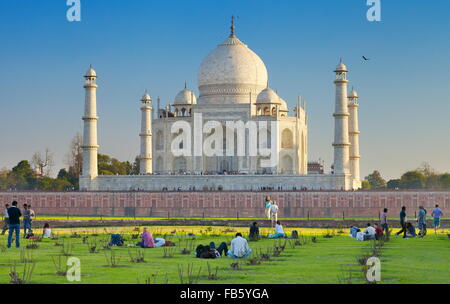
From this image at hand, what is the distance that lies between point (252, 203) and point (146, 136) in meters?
16.3

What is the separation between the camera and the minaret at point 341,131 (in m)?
56.1

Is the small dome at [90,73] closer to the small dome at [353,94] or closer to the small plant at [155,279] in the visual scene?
the small dome at [353,94]

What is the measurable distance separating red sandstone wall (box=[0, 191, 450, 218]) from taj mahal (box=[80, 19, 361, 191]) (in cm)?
374

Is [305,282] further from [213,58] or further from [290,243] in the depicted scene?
[213,58]

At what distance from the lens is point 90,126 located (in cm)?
5841

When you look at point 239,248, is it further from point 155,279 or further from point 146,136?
point 146,136

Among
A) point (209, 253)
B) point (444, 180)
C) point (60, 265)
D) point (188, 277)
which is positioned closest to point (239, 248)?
point (209, 253)

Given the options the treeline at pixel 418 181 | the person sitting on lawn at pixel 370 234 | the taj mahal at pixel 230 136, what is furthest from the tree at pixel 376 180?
the person sitting on lawn at pixel 370 234

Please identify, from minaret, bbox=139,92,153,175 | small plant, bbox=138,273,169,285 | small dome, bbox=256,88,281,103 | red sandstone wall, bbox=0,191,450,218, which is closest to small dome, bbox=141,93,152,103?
minaret, bbox=139,92,153,175

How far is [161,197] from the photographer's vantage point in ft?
174

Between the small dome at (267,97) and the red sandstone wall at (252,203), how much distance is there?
510 inches

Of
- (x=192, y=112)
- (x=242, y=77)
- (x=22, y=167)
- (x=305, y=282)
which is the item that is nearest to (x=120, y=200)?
(x=192, y=112)

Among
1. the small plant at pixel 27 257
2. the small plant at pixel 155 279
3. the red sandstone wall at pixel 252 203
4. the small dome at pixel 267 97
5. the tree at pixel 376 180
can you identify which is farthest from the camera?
the tree at pixel 376 180

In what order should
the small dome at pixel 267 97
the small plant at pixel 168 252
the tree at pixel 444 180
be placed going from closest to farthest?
the small plant at pixel 168 252, the small dome at pixel 267 97, the tree at pixel 444 180
